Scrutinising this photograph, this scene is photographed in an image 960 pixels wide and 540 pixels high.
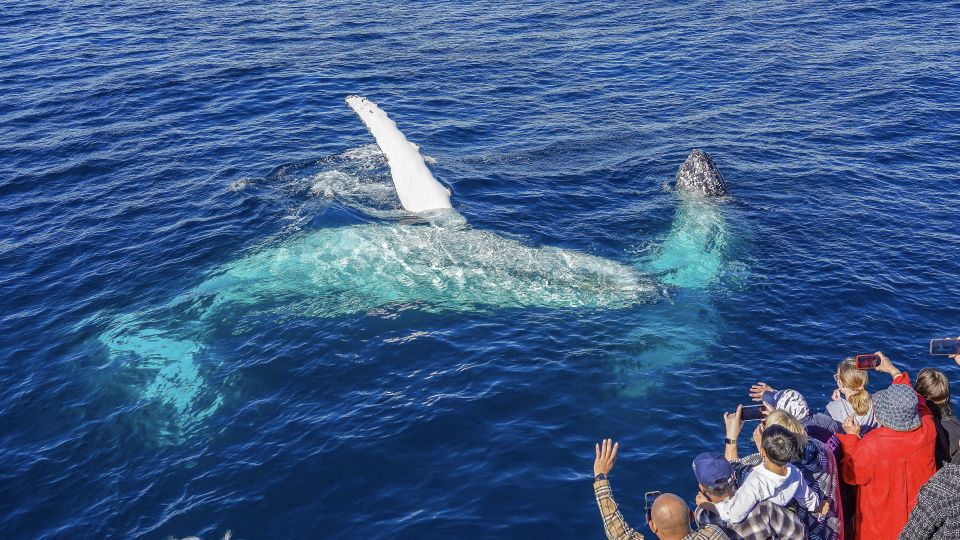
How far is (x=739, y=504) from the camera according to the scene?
10266mm

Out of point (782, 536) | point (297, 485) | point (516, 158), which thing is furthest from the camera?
point (516, 158)

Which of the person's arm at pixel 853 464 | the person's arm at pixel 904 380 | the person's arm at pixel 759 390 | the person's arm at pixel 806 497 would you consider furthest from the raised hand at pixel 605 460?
the person's arm at pixel 904 380

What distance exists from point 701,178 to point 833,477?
20.7 meters

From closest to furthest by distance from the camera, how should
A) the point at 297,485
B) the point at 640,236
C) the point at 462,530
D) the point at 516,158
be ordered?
1. the point at 462,530
2. the point at 297,485
3. the point at 640,236
4. the point at 516,158

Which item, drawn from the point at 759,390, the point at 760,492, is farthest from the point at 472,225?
the point at 760,492

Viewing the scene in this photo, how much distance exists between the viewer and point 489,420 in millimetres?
18969

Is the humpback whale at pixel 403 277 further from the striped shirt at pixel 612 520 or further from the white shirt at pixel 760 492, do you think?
the striped shirt at pixel 612 520

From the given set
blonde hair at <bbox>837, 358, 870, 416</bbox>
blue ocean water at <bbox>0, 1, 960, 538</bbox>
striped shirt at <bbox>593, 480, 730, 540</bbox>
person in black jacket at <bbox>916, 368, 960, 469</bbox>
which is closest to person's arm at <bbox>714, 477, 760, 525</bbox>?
striped shirt at <bbox>593, 480, 730, 540</bbox>

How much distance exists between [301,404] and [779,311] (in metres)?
13.8

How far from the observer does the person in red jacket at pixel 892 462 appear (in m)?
10.9

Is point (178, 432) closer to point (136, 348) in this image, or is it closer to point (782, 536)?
point (136, 348)

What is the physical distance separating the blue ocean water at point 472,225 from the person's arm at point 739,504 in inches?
211

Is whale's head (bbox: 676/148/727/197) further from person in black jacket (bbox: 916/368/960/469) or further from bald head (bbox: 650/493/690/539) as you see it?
bald head (bbox: 650/493/690/539)

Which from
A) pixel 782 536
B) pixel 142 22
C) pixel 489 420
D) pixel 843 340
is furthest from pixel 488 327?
pixel 142 22
